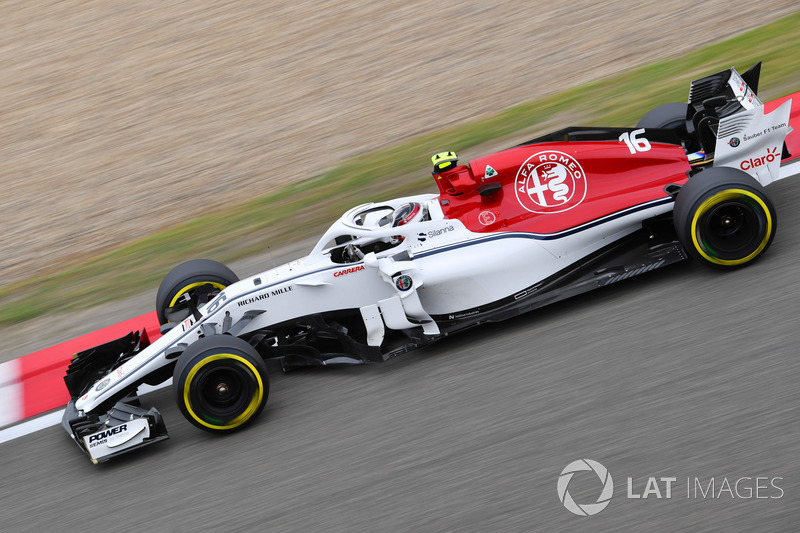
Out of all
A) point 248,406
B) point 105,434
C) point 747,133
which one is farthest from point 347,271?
→ point 747,133

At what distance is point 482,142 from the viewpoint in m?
9.48

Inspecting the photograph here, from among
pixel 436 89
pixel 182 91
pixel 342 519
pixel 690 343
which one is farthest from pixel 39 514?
pixel 182 91

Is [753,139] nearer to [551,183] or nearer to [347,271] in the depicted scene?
[551,183]

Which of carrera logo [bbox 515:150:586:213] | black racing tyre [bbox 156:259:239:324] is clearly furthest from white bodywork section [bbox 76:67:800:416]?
black racing tyre [bbox 156:259:239:324]

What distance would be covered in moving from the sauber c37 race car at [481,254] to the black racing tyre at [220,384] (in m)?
0.03

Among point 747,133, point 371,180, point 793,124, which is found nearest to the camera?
point 747,133

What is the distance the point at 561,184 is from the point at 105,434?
3.70m

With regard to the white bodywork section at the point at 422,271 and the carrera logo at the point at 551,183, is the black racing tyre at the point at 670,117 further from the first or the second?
the carrera logo at the point at 551,183

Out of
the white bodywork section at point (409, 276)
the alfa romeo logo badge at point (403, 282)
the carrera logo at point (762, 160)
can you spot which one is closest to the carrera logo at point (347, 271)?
the white bodywork section at point (409, 276)

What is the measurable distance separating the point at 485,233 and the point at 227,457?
2418mm

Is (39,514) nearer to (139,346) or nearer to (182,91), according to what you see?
(139,346)

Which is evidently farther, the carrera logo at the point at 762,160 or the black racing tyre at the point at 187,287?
the black racing tyre at the point at 187,287

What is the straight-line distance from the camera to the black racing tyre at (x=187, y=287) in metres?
6.80

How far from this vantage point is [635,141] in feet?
20.5
